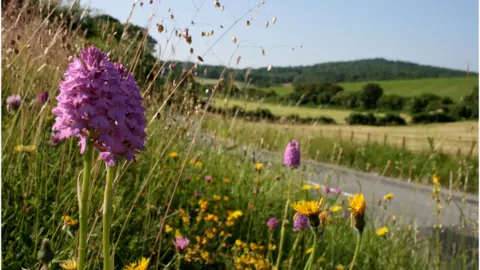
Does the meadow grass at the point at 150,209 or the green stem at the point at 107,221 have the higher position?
the green stem at the point at 107,221

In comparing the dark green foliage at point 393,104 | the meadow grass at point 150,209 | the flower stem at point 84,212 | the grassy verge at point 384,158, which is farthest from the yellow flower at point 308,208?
the dark green foliage at point 393,104

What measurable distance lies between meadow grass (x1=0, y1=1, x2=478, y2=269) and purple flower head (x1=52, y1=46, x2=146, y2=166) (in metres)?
0.73

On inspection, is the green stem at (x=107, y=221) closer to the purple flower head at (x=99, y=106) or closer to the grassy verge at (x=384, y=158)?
the purple flower head at (x=99, y=106)

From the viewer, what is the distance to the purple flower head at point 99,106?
1.14 m

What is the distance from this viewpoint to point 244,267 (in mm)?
2875

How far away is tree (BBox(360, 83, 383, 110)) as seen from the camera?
91.9 ft

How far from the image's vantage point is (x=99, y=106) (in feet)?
3.70

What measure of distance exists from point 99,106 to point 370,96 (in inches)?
1259

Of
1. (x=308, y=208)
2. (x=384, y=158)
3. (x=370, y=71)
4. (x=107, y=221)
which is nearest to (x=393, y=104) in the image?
(x=384, y=158)

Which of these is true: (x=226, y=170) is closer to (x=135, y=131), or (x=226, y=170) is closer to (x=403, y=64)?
(x=135, y=131)

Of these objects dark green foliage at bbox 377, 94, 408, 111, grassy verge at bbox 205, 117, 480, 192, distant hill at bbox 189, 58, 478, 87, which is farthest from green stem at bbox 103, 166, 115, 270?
distant hill at bbox 189, 58, 478, 87

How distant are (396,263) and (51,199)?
2513mm

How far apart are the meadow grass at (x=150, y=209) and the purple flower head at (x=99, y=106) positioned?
732 mm

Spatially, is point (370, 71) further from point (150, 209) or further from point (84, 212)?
point (84, 212)
